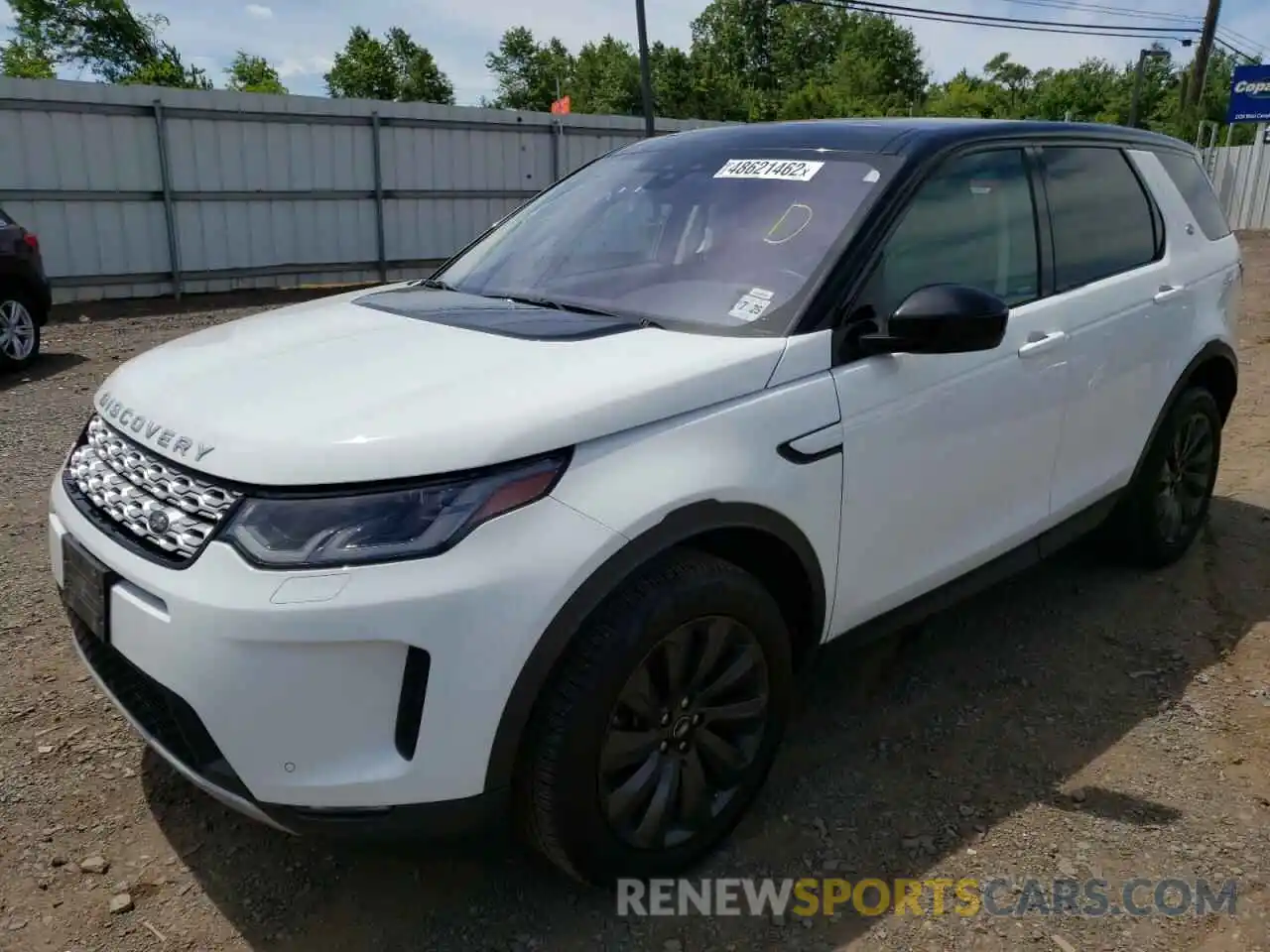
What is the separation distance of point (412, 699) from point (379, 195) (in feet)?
46.0

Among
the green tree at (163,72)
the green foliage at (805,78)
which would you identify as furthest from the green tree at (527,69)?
the green tree at (163,72)

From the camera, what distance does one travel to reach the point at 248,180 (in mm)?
13688

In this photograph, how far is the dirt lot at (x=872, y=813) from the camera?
2.35 meters

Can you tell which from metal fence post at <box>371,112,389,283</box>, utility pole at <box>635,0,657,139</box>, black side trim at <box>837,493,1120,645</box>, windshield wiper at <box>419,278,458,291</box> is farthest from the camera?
utility pole at <box>635,0,657,139</box>

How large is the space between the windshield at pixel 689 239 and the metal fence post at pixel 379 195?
39.8ft

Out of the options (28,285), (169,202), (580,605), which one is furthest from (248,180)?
(580,605)

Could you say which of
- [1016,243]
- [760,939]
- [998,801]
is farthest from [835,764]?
[1016,243]

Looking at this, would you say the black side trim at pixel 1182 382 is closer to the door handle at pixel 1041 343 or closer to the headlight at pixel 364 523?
the door handle at pixel 1041 343

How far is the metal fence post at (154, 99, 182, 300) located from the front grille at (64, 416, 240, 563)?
38.7ft

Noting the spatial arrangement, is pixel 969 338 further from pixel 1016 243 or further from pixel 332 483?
pixel 332 483

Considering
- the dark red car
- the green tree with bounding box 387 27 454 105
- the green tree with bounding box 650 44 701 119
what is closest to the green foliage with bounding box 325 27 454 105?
the green tree with bounding box 387 27 454 105

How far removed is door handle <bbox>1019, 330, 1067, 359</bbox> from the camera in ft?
10.1

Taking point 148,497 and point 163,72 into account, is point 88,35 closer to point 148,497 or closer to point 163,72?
point 163,72

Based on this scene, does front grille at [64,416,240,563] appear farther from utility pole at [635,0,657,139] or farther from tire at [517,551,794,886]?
utility pole at [635,0,657,139]
